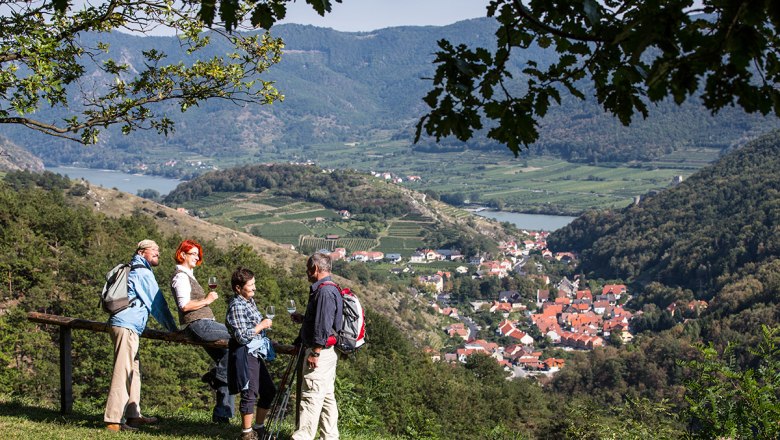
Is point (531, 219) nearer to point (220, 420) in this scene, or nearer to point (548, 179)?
point (548, 179)

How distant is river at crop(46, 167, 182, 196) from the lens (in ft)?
488

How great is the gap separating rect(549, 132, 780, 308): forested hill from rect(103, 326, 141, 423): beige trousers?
5411 centimetres

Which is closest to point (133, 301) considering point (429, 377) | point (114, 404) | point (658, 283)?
point (114, 404)

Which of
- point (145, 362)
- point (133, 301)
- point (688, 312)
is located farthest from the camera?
point (688, 312)

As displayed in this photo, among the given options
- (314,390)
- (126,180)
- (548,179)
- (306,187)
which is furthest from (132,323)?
(126,180)

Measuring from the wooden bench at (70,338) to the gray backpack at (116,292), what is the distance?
11.8 inches

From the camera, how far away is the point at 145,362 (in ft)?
56.2

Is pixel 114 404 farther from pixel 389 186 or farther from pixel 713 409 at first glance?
pixel 389 186

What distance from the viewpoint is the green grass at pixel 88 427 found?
5312 millimetres

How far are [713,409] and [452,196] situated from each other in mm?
130671

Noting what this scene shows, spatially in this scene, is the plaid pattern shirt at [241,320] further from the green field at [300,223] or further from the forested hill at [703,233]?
the green field at [300,223]

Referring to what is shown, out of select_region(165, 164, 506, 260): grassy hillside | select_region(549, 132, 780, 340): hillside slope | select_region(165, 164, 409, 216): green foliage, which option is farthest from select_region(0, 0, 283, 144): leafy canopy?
select_region(165, 164, 409, 216): green foliage

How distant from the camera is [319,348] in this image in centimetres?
468

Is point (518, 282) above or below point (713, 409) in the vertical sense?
below
